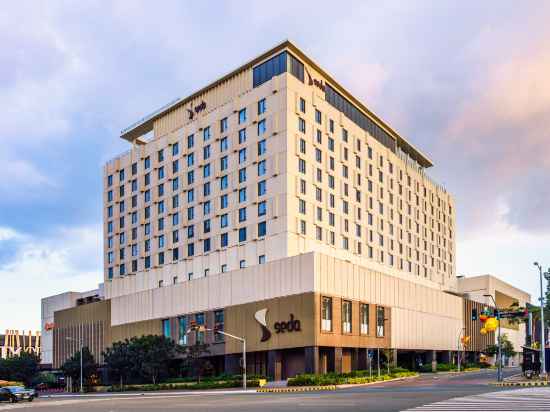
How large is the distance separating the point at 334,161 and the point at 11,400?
178ft

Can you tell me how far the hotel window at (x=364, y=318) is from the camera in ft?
287

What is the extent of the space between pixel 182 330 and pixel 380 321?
28.3 metres

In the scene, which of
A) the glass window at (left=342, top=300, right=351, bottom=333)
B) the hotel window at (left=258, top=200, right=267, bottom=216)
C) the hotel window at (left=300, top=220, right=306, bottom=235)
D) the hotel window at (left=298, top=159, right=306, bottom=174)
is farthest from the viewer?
the hotel window at (left=298, top=159, right=306, bottom=174)

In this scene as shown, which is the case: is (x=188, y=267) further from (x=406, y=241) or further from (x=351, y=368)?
(x=406, y=241)

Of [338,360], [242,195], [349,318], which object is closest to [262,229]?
[242,195]

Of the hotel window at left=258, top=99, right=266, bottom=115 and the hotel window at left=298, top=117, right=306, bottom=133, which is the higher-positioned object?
the hotel window at left=258, top=99, right=266, bottom=115

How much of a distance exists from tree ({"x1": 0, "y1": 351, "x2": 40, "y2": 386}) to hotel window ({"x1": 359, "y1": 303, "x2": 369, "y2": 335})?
Result: 60.2 meters

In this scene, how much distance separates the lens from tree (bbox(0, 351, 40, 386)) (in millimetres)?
112506

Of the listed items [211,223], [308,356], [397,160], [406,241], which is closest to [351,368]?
[308,356]

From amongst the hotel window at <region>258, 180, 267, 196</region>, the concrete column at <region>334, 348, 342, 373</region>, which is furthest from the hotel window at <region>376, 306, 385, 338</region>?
the hotel window at <region>258, 180, 267, 196</region>

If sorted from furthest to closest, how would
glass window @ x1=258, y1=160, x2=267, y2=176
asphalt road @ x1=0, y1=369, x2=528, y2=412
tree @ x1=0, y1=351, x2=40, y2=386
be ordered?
tree @ x1=0, y1=351, x2=40, y2=386 < glass window @ x1=258, y1=160, x2=267, y2=176 < asphalt road @ x1=0, y1=369, x2=528, y2=412

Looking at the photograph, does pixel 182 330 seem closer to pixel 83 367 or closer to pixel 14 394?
A: pixel 83 367

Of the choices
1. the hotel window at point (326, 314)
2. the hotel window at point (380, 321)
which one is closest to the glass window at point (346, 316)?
the hotel window at point (326, 314)

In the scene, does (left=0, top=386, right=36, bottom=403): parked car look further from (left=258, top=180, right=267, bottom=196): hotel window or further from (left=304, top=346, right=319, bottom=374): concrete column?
(left=258, top=180, right=267, bottom=196): hotel window
